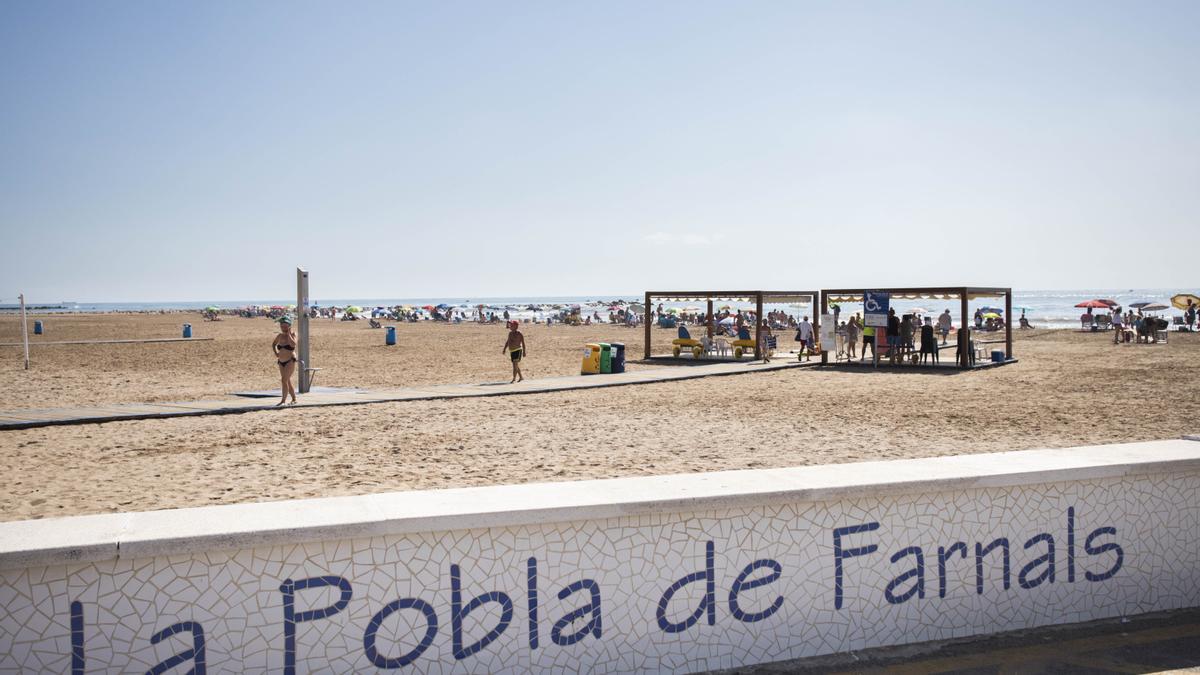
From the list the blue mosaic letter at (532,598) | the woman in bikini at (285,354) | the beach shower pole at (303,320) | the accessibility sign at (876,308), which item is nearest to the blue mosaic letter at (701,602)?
the blue mosaic letter at (532,598)

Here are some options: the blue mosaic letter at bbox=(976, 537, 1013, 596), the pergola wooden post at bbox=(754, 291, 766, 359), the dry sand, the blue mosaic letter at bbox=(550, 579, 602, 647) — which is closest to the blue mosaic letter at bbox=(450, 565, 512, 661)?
the blue mosaic letter at bbox=(550, 579, 602, 647)

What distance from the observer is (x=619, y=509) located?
313 cm

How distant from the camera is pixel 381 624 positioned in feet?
9.77

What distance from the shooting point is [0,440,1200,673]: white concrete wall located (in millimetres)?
2725

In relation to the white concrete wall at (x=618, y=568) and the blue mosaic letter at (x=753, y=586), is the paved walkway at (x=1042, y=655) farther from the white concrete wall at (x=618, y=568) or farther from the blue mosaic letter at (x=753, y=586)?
the blue mosaic letter at (x=753, y=586)

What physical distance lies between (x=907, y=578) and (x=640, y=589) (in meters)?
1.15

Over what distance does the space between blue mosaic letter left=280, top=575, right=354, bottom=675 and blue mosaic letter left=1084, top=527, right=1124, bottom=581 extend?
10.2 feet

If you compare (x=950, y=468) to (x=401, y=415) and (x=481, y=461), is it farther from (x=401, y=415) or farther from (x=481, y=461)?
(x=401, y=415)

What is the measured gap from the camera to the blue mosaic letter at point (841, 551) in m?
3.45

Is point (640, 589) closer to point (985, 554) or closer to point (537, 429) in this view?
point (985, 554)

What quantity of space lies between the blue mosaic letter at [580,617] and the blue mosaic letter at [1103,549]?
2.19m

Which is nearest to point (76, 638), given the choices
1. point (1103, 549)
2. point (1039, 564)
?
point (1039, 564)

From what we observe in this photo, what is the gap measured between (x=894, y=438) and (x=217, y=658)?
30.9 feet

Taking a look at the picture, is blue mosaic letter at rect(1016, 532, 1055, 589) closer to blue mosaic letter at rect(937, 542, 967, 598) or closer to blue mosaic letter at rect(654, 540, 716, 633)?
blue mosaic letter at rect(937, 542, 967, 598)
